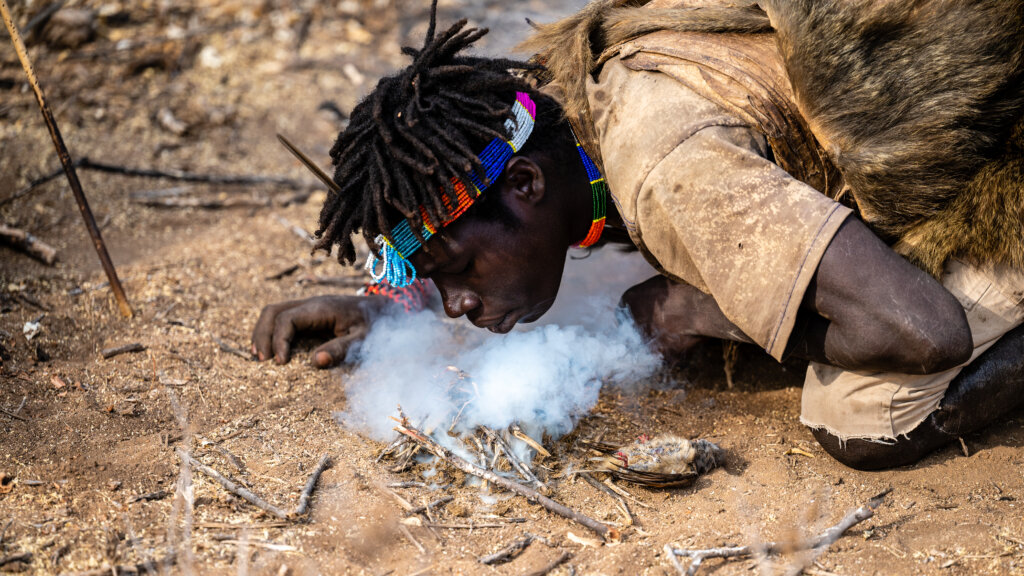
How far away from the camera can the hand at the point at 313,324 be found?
3016mm

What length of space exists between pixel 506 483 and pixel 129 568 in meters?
0.95

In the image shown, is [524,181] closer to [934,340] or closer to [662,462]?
[662,462]

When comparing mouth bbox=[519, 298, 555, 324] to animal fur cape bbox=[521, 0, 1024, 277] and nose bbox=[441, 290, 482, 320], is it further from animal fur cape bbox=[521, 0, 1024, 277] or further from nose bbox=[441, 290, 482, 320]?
animal fur cape bbox=[521, 0, 1024, 277]

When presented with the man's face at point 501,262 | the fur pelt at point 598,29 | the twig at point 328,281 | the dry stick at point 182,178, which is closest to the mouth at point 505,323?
the man's face at point 501,262

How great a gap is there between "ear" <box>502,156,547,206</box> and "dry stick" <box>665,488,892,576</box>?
105cm

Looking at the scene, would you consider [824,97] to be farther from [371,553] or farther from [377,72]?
[377,72]

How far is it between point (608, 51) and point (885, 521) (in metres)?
1.51

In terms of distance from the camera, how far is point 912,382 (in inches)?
90.4

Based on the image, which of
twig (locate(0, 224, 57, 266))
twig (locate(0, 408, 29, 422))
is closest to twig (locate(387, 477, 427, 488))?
twig (locate(0, 408, 29, 422))

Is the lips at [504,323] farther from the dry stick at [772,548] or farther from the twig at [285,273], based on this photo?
the twig at [285,273]

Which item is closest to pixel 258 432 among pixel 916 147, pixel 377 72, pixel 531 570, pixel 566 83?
pixel 531 570

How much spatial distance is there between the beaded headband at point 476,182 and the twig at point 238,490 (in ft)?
2.55

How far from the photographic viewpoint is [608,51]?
2359 mm

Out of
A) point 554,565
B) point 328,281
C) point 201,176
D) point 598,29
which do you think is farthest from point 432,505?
point 201,176
